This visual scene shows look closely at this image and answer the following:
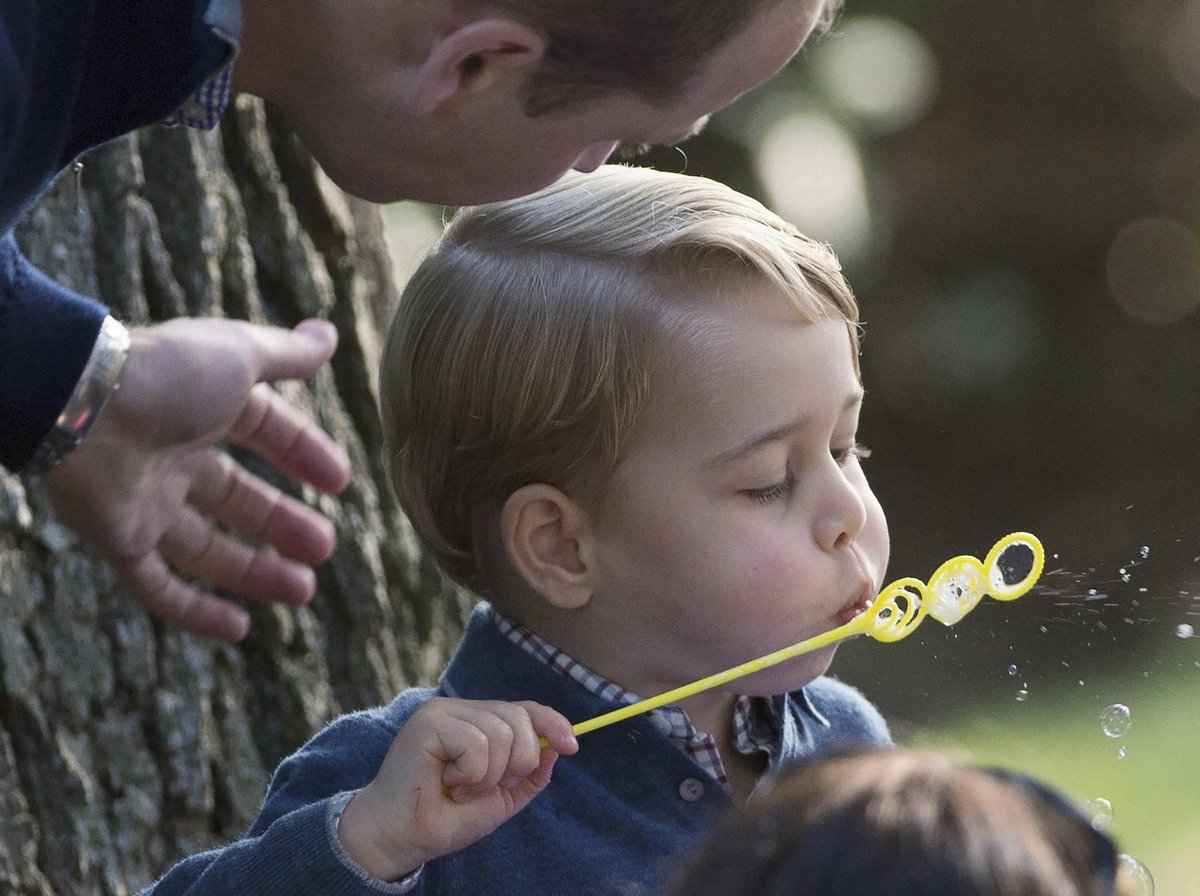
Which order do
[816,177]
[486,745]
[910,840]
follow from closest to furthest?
[910,840], [486,745], [816,177]

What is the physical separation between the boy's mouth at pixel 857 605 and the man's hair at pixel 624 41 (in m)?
0.49

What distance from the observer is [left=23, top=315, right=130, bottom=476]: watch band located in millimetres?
1695

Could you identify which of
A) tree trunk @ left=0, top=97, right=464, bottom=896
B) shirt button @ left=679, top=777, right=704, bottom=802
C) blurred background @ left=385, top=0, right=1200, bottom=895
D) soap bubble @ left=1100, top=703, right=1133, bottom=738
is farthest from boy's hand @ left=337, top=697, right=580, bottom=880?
blurred background @ left=385, top=0, right=1200, bottom=895

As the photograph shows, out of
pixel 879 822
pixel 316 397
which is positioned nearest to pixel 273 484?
pixel 316 397

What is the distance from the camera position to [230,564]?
190 centimetres

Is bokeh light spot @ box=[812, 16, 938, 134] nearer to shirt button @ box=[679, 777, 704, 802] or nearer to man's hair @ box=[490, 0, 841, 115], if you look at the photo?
man's hair @ box=[490, 0, 841, 115]

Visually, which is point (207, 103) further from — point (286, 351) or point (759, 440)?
point (759, 440)

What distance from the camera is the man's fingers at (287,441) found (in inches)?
75.3

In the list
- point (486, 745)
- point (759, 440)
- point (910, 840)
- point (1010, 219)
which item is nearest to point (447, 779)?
point (486, 745)

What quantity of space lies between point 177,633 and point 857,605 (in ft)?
3.27

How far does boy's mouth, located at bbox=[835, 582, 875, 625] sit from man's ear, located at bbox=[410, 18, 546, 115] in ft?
1.85

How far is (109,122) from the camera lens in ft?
4.71

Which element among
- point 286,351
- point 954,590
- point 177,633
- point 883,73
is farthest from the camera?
point 883,73

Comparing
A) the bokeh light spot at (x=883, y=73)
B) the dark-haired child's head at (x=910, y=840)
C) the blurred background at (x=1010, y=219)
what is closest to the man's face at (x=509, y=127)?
the dark-haired child's head at (x=910, y=840)
